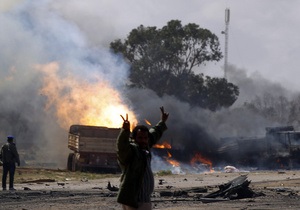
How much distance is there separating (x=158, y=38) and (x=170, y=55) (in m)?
2.12

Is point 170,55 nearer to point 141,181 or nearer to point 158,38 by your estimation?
point 158,38

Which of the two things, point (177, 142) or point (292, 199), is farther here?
point (177, 142)

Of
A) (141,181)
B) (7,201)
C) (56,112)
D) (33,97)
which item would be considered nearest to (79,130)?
(56,112)

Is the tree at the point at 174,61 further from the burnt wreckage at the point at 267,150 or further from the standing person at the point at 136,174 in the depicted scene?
the standing person at the point at 136,174

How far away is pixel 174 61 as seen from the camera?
63.1 m

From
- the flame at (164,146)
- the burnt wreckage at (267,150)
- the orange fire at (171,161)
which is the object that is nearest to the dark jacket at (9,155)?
the orange fire at (171,161)

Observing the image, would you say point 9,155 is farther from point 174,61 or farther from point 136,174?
point 174,61

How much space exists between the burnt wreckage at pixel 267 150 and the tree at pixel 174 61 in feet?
52.8

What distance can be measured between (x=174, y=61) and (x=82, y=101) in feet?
79.2

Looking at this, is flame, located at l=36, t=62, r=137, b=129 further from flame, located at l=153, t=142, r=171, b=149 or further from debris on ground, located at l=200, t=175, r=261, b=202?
debris on ground, located at l=200, t=175, r=261, b=202

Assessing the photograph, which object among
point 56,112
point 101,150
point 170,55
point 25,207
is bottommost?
point 25,207

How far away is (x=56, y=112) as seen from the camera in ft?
140

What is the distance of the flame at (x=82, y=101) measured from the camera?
38875 millimetres

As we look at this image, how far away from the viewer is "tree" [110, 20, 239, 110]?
6075 cm
